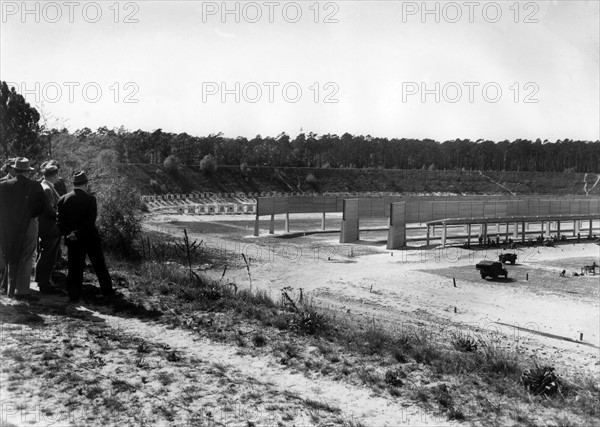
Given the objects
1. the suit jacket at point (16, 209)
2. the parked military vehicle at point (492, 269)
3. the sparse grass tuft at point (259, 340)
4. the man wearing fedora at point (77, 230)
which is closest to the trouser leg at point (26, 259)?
the suit jacket at point (16, 209)

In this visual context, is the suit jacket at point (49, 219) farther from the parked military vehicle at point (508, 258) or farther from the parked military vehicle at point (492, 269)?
the parked military vehicle at point (508, 258)

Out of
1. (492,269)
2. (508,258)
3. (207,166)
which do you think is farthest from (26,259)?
(207,166)

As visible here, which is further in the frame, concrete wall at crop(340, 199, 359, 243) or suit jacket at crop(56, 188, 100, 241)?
concrete wall at crop(340, 199, 359, 243)

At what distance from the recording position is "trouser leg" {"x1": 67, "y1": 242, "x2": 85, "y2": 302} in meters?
8.05

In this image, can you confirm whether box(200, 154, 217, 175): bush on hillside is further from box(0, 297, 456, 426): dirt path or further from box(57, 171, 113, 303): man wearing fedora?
box(0, 297, 456, 426): dirt path

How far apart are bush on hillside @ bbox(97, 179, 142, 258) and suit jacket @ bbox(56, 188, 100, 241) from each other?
8.87 metres

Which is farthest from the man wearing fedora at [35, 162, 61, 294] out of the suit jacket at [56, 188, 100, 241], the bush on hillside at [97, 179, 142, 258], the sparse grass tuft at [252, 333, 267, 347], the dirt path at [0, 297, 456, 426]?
the bush on hillside at [97, 179, 142, 258]

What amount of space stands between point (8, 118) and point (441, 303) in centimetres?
2050

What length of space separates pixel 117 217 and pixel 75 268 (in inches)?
435

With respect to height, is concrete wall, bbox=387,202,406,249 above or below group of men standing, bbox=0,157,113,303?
below

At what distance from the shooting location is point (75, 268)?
8.10 metres

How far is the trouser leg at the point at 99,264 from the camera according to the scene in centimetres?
826

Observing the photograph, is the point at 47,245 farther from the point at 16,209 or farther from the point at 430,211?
the point at 430,211

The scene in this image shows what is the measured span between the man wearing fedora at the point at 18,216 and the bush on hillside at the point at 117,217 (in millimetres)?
8719
